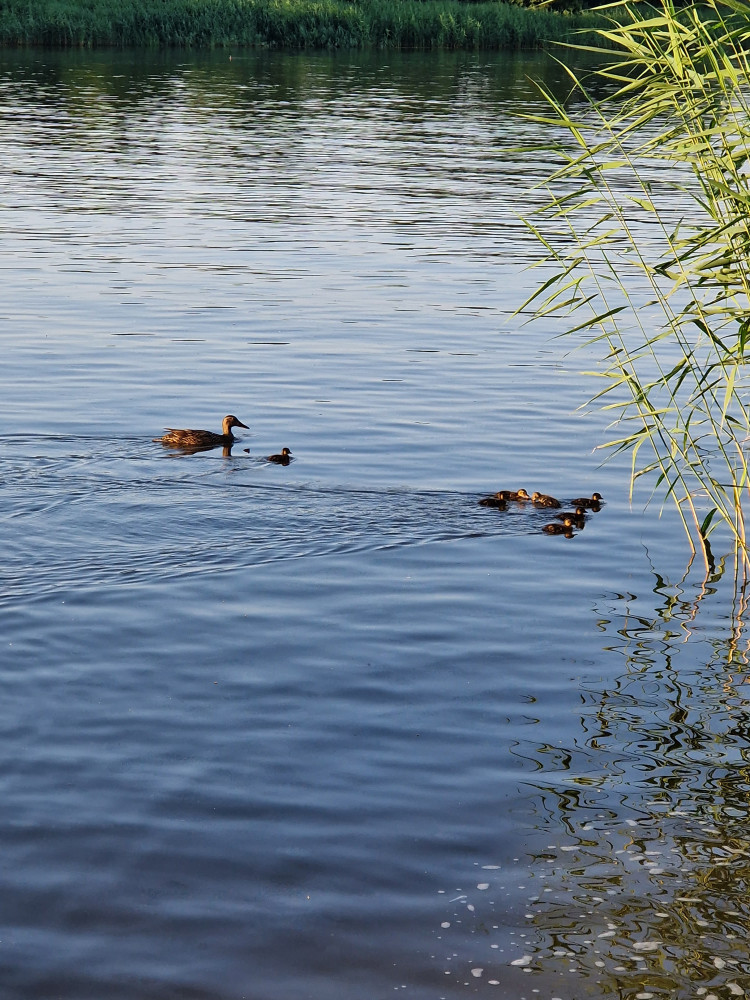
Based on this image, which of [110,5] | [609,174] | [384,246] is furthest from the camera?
[110,5]

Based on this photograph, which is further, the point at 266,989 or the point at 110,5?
the point at 110,5

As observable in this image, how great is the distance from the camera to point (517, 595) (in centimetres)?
1077

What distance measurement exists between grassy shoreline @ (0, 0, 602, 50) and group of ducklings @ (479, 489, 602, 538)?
54689 millimetres

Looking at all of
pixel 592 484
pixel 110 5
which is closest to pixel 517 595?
pixel 592 484

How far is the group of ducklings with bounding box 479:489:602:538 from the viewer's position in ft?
40.0

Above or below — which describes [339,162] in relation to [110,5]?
below

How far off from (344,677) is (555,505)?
3845 millimetres

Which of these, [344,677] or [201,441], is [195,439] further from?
[344,677]

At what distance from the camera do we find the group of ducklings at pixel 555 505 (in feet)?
40.0

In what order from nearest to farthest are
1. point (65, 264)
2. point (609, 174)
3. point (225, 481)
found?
1. point (225, 481)
2. point (65, 264)
3. point (609, 174)

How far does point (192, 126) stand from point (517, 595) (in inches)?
1386

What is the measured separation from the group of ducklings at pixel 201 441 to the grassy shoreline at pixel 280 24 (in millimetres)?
52844

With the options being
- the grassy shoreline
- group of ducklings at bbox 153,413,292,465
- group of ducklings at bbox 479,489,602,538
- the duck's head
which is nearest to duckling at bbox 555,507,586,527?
group of ducklings at bbox 479,489,602,538

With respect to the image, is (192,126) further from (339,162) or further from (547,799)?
(547,799)
